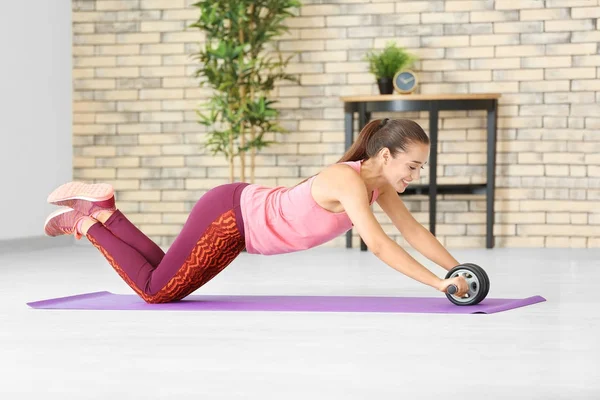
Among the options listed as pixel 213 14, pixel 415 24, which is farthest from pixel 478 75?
pixel 213 14

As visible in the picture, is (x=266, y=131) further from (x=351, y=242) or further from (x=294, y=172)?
(x=351, y=242)

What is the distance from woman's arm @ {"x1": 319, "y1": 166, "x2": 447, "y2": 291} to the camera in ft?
10.4

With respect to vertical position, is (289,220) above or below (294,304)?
above

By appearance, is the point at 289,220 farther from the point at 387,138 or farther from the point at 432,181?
the point at 432,181

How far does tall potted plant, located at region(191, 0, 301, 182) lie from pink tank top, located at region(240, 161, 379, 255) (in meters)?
3.09

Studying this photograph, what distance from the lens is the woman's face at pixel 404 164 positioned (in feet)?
10.7

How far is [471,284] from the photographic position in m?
3.32

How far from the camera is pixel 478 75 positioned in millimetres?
6809

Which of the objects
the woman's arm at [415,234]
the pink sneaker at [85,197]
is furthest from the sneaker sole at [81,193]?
the woman's arm at [415,234]

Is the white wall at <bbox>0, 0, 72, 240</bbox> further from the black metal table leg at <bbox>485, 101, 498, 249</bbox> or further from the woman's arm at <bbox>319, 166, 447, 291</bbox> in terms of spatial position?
the woman's arm at <bbox>319, 166, 447, 291</bbox>

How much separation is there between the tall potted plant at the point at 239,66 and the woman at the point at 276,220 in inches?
112

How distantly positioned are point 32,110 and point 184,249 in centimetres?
369

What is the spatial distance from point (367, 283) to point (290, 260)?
1.46 metres

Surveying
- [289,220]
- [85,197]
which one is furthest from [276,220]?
[85,197]
